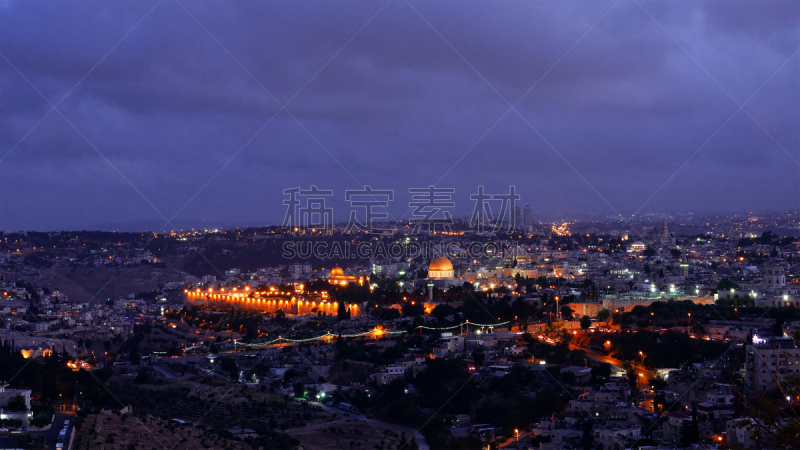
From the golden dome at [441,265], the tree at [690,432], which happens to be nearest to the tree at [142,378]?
the tree at [690,432]

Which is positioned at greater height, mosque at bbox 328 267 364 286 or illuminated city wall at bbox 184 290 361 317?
mosque at bbox 328 267 364 286

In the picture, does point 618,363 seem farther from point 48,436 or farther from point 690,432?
point 48,436

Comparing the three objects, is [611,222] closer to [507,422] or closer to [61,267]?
[61,267]

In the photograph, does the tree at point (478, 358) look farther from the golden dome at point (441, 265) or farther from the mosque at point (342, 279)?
the golden dome at point (441, 265)

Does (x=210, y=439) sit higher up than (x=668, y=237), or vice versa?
(x=668, y=237)

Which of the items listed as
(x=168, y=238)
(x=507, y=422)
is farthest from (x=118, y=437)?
(x=168, y=238)

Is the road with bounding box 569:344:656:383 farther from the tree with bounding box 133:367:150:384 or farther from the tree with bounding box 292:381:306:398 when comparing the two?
the tree with bounding box 133:367:150:384

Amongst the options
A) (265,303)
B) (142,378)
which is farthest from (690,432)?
(265,303)

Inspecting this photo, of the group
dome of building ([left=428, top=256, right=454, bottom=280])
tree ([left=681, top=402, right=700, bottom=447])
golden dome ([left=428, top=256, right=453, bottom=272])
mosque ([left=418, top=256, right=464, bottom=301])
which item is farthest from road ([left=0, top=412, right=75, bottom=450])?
golden dome ([left=428, top=256, right=453, bottom=272])
